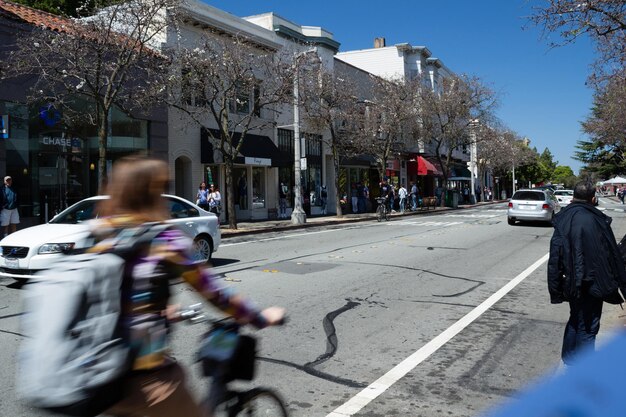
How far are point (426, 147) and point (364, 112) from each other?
745 inches

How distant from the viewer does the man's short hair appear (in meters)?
5.01

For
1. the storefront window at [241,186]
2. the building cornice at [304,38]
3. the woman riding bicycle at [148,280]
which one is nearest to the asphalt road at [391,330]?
the woman riding bicycle at [148,280]

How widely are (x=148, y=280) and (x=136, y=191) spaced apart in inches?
16.0

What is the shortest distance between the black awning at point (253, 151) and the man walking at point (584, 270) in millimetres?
20692

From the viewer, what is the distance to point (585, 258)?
187 inches

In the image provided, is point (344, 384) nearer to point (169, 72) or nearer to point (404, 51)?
point (169, 72)

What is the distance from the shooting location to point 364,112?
33.8 meters

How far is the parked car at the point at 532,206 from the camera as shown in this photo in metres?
22.4

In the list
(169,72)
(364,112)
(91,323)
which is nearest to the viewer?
(91,323)

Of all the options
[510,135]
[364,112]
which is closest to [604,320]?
[364,112]

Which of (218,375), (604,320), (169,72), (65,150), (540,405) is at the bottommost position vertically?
(604,320)

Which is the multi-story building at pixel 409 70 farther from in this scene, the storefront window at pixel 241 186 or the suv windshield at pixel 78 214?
the suv windshield at pixel 78 214

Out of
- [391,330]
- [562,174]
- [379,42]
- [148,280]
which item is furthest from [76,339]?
[562,174]

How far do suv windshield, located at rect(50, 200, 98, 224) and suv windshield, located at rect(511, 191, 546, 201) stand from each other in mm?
17915
